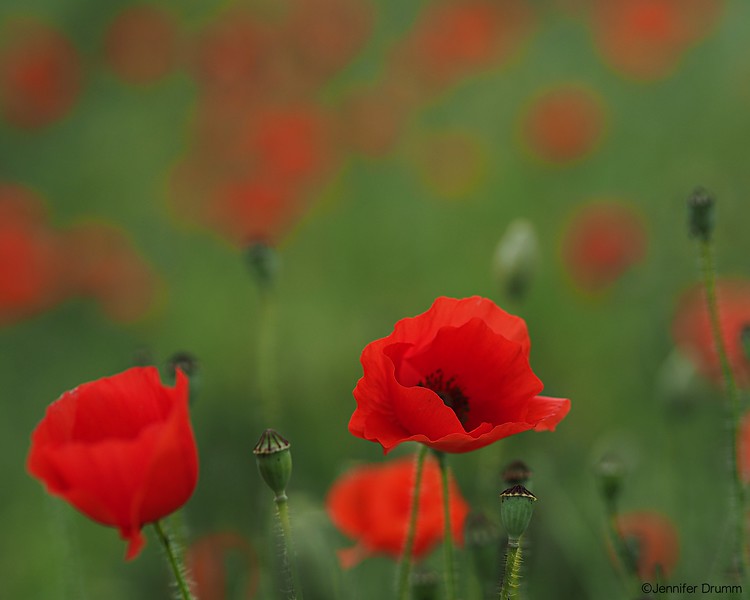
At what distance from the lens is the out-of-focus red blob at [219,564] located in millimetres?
1600

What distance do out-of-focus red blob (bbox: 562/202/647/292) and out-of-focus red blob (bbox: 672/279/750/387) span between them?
0.29 meters

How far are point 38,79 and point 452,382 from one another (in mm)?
3324

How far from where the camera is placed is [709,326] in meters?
2.14

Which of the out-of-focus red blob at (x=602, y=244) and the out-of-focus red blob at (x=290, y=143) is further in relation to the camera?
the out-of-focus red blob at (x=290, y=143)

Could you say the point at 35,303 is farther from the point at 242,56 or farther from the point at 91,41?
the point at 91,41

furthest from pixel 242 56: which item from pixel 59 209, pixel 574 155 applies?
pixel 574 155

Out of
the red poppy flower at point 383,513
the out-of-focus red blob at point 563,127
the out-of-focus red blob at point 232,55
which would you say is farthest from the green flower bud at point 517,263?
the out-of-focus red blob at point 232,55

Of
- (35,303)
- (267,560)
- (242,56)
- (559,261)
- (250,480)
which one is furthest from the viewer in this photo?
(242,56)

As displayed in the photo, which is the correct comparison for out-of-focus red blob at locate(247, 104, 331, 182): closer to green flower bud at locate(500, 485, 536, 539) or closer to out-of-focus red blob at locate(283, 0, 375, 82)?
out-of-focus red blob at locate(283, 0, 375, 82)

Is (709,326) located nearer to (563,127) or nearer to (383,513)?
(383,513)

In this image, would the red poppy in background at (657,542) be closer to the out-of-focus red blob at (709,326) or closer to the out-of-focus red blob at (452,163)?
the out-of-focus red blob at (709,326)

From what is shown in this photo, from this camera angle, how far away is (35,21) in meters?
4.27

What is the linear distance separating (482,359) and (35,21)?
3847mm

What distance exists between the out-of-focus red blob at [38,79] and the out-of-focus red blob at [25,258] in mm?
714
